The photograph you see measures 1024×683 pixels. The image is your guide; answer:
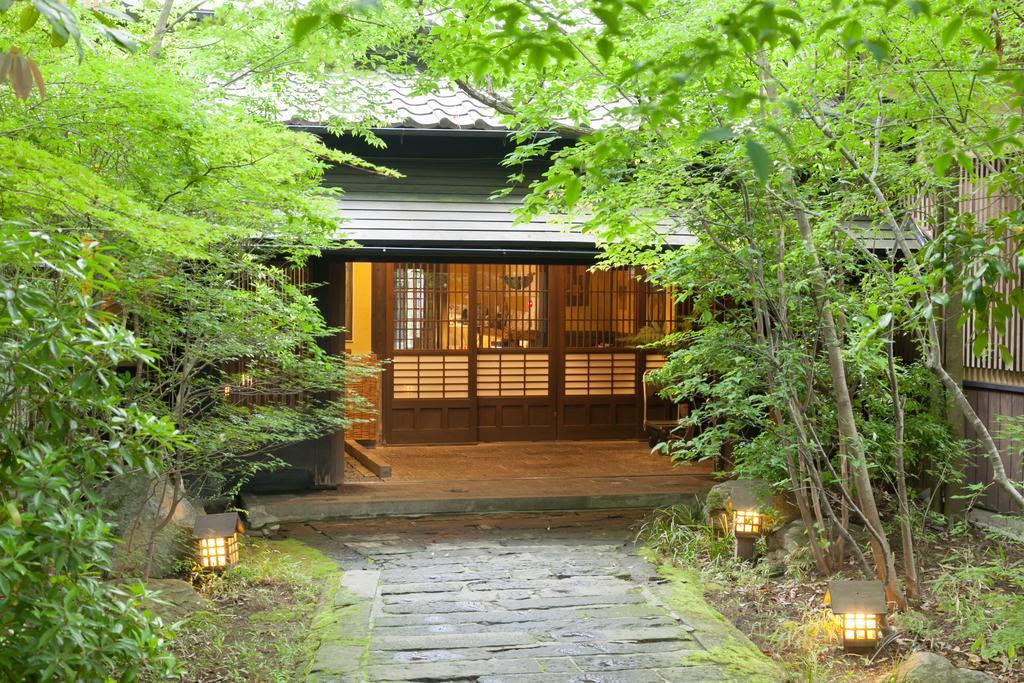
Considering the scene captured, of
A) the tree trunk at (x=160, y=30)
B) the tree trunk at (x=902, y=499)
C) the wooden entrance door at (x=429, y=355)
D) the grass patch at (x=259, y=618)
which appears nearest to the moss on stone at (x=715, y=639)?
the tree trunk at (x=902, y=499)

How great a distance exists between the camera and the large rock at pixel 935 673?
5.54 m

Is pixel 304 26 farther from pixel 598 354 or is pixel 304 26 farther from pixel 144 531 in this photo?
pixel 598 354

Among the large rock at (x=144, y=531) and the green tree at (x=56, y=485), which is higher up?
the green tree at (x=56, y=485)

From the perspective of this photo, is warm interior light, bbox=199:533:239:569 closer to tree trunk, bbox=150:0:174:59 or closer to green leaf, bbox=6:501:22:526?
tree trunk, bbox=150:0:174:59

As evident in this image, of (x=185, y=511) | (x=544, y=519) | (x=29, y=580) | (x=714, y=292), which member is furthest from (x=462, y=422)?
(x=29, y=580)

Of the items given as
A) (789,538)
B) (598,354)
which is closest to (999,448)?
(789,538)

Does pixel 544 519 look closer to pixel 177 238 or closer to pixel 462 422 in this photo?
pixel 462 422

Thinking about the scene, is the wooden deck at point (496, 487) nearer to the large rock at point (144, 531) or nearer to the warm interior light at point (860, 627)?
the large rock at point (144, 531)

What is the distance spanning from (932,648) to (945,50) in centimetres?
391

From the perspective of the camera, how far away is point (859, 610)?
6.45 meters

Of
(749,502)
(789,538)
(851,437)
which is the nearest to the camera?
(851,437)

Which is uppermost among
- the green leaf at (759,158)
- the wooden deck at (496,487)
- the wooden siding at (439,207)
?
the wooden siding at (439,207)

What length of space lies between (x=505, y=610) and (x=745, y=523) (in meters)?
2.44

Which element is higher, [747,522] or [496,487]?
[747,522]
